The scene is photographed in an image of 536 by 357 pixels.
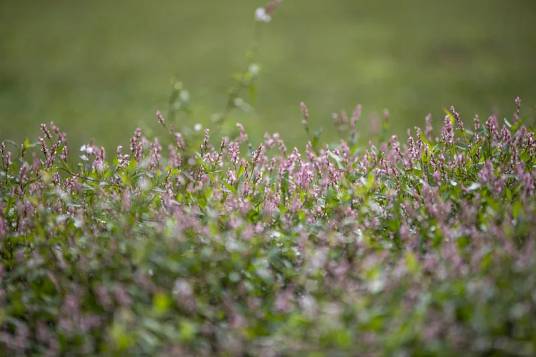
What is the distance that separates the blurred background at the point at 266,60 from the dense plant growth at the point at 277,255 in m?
6.36

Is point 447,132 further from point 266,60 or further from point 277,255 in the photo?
point 266,60

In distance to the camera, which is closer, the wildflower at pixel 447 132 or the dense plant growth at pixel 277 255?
the dense plant growth at pixel 277 255

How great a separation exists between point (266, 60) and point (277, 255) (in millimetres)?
11413

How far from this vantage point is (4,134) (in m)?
10.1

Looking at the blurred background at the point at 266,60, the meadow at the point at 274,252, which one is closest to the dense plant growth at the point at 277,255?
the meadow at the point at 274,252

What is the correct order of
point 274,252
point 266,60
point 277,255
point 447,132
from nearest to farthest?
point 274,252, point 277,255, point 447,132, point 266,60

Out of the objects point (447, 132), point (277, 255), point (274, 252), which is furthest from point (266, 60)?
point (274, 252)

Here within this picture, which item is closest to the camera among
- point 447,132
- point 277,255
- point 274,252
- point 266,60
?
point 274,252

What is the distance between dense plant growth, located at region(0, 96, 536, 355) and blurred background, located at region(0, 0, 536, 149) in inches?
250

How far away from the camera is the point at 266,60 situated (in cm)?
1380

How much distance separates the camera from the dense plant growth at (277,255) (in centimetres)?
225

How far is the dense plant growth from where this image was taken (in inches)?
88.7

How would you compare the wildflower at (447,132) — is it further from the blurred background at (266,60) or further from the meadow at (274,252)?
the blurred background at (266,60)

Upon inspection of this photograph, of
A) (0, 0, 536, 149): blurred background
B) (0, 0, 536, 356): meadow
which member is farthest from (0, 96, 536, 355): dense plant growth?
(0, 0, 536, 149): blurred background
